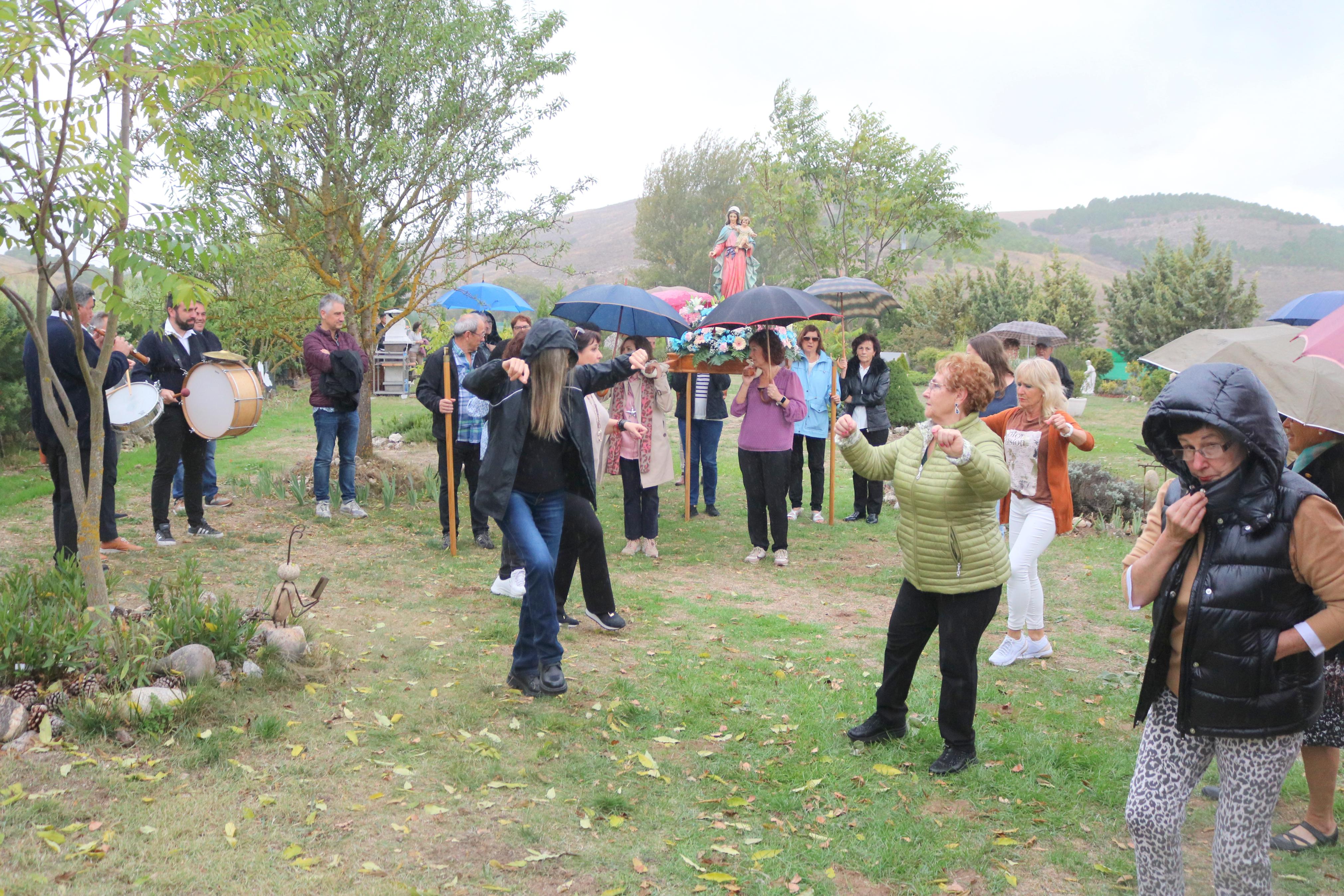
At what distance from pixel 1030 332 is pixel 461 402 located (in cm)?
587

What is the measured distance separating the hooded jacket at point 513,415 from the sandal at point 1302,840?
357 cm

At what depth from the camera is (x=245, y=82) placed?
191 inches

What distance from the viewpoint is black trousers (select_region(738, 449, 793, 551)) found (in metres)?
8.18

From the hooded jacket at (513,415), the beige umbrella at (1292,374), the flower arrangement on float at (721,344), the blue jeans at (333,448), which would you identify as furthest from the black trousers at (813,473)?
the beige umbrella at (1292,374)

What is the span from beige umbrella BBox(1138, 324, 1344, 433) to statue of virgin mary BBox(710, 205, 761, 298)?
858 cm

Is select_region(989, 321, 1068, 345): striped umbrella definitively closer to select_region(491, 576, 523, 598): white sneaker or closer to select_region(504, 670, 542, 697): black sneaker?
select_region(491, 576, 523, 598): white sneaker

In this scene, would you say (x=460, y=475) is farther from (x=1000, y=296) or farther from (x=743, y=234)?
(x=1000, y=296)

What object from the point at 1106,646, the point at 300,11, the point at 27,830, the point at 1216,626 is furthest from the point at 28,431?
the point at 1216,626

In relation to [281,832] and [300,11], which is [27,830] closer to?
[281,832]

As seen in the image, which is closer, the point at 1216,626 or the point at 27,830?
the point at 1216,626

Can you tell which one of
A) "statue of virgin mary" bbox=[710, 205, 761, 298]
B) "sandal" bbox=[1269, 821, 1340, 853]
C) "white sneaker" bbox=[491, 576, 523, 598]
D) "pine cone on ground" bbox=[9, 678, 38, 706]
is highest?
"statue of virgin mary" bbox=[710, 205, 761, 298]

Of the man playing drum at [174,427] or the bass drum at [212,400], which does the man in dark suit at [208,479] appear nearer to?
the man playing drum at [174,427]

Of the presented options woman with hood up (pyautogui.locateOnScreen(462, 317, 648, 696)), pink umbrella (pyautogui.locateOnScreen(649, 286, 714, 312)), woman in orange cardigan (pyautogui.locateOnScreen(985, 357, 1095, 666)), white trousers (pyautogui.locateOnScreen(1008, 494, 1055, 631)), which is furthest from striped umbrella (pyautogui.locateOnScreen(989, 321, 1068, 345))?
woman with hood up (pyautogui.locateOnScreen(462, 317, 648, 696))

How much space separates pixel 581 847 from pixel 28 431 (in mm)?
11786
